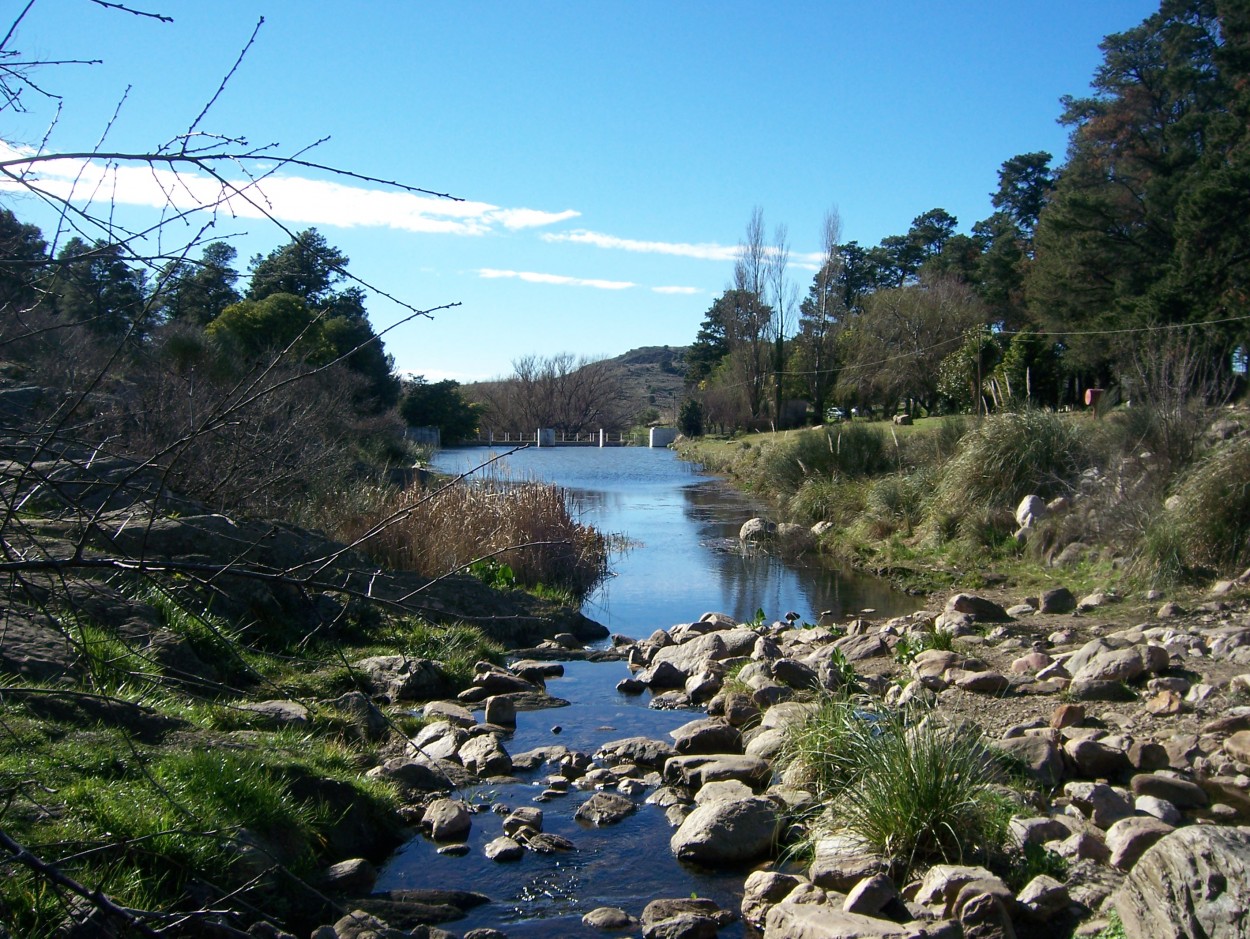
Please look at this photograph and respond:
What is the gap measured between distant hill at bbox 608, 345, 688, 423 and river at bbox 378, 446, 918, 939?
60.6 m

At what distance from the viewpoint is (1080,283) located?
33.2 metres

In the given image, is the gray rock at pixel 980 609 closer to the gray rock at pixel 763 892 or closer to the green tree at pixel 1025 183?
the gray rock at pixel 763 892

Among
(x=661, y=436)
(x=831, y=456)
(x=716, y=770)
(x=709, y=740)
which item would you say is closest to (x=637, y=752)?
(x=709, y=740)

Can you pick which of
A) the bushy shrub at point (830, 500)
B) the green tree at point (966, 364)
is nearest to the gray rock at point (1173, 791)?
the bushy shrub at point (830, 500)

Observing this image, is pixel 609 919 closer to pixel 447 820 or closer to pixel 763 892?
pixel 763 892

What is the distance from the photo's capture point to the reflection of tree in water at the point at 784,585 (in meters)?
14.5

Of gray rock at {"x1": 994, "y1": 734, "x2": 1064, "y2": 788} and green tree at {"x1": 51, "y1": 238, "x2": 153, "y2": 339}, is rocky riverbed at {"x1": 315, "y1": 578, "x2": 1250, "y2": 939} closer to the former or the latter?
gray rock at {"x1": 994, "y1": 734, "x2": 1064, "y2": 788}

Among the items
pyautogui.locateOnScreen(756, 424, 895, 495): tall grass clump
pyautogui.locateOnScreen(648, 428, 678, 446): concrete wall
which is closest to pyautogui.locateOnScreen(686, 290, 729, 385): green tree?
pyautogui.locateOnScreen(648, 428, 678, 446): concrete wall

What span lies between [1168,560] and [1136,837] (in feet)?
25.9

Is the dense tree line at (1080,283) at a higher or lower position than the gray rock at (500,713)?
higher

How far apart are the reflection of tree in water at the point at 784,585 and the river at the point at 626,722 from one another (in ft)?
0.07

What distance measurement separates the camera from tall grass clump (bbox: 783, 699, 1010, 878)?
17.2 feet

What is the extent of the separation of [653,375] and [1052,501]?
99584 millimetres

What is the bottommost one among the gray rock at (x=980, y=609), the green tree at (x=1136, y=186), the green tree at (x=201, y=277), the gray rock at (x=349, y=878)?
the gray rock at (x=349, y=878)
